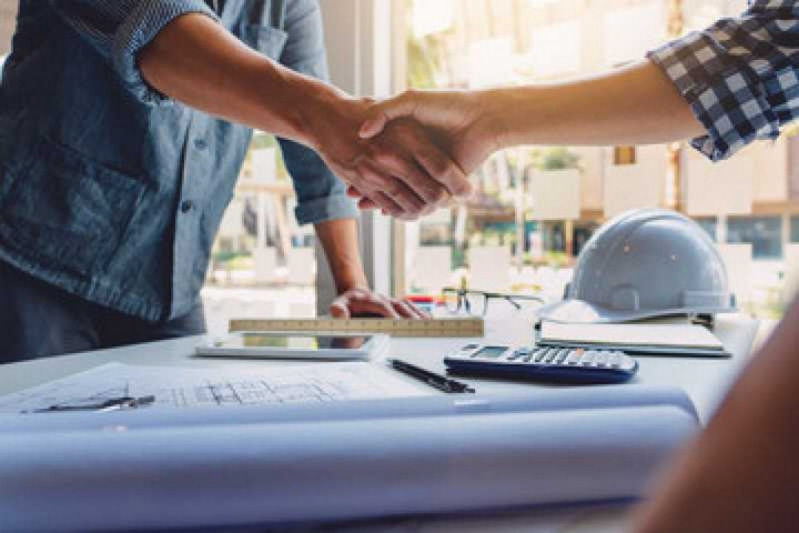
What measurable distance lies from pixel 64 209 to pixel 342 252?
0.56 metres

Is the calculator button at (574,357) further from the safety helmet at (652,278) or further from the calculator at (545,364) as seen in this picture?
the safety helmet at (652,278)

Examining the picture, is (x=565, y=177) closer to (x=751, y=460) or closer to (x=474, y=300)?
(x=474, y=300)

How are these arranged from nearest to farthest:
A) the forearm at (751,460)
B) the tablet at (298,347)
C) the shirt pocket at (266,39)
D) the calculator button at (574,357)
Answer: the forearm at (751,460) → the calculator button at (574,357) → the tablet at (298,347) → the shirt pocket at (266,39)

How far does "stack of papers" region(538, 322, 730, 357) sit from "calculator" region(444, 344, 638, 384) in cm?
13

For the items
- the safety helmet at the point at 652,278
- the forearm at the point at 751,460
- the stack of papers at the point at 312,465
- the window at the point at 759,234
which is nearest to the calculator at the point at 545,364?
the stack of papers at the point at 312,465

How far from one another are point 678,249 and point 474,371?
61 cm

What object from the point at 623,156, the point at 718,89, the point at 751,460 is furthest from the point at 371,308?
the point at 751,460

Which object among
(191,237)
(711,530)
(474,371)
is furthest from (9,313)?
(711,530)

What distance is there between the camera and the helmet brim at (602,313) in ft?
3.50

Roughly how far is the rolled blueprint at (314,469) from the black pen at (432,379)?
0.23 m

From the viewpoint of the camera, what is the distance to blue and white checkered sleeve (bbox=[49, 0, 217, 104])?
82cm

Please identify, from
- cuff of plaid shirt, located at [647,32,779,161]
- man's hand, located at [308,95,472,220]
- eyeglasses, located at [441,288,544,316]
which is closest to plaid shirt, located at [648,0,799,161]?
cuff of plaid shirt, located at [647,32,779,161]

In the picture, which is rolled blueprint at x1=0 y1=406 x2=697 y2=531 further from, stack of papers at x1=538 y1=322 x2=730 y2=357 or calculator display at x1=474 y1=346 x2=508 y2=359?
stack of papers at x1=538 y1=322 x2=730 y2=357

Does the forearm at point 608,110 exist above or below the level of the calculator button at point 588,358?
above
